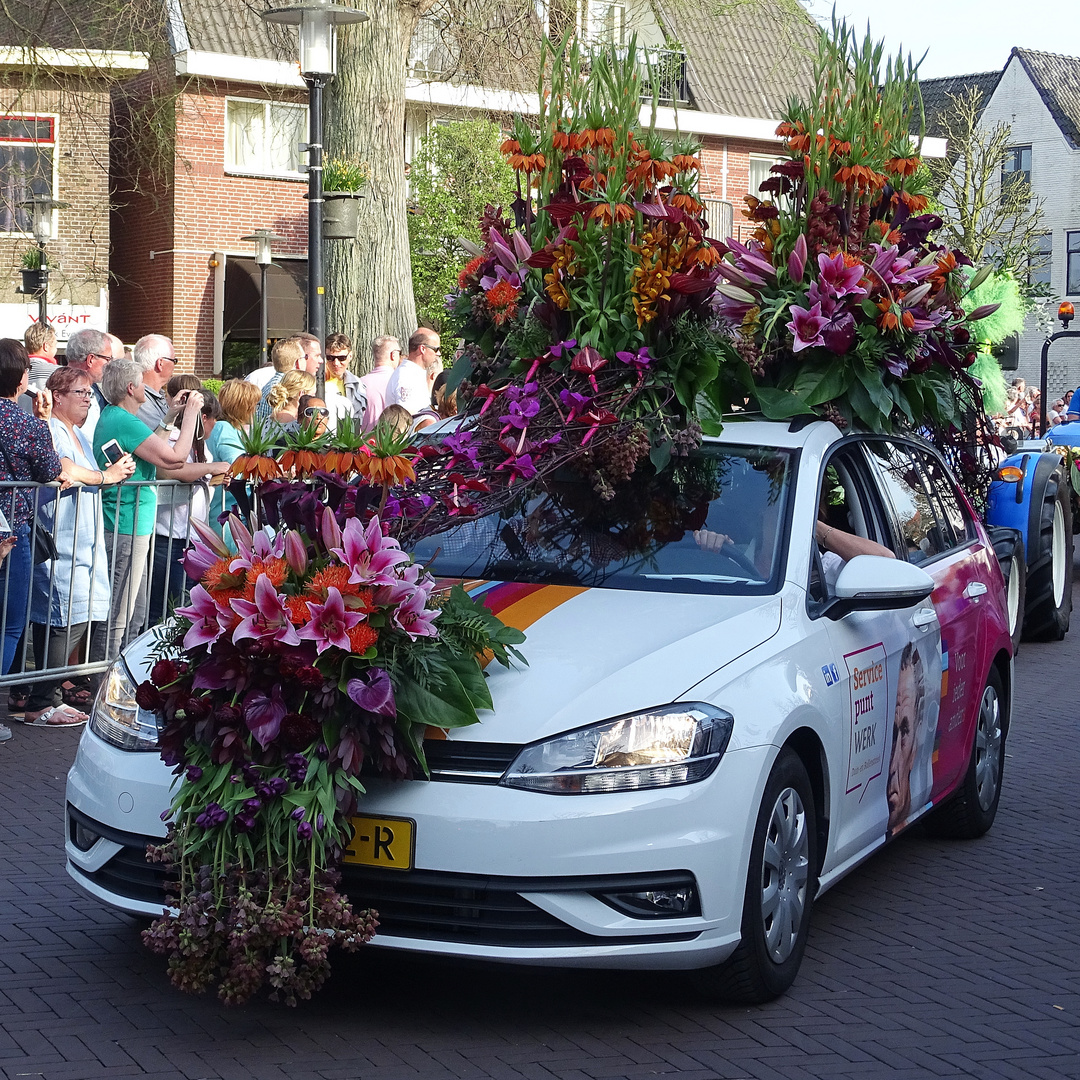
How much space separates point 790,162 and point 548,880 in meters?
3.14

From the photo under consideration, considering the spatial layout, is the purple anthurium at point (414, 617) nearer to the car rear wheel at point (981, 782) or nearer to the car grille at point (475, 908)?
the car grille at point (475, 908)

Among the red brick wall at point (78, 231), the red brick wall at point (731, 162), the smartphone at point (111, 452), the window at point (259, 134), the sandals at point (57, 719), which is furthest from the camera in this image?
the red brick wall at point (731, 162)

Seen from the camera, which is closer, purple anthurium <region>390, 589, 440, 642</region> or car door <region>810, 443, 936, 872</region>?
purple anthurium <region>390, 589, 440, 642</region>

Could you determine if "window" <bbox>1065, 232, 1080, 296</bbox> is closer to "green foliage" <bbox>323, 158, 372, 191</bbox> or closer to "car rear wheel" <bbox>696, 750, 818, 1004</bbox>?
"green foliage" <bbox>323, 158, 372, 191</bbox>

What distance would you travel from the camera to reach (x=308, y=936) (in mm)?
4180

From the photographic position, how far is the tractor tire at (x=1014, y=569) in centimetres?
1220

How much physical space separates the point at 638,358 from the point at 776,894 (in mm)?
1834

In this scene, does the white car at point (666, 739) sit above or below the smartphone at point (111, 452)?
below

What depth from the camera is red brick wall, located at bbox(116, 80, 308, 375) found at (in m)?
31.0

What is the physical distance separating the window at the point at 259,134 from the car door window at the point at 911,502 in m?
26.3

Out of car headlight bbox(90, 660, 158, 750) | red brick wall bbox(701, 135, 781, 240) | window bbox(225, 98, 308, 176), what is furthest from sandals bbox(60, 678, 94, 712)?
red brick wall bbox(701, 135, 781, 240)

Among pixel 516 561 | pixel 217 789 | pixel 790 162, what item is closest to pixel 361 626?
pixel 217 789

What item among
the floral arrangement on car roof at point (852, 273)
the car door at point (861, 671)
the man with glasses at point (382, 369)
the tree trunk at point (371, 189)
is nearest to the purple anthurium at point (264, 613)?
the car door at point (861, 671)

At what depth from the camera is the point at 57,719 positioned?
9109 mm
